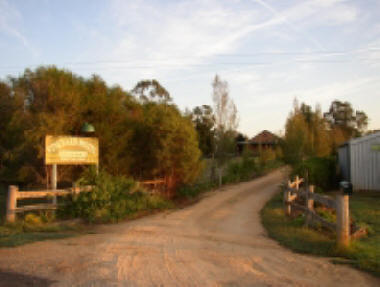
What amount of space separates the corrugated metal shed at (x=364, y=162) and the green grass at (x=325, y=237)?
5.47m

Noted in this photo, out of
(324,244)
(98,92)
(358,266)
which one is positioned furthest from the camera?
(98,92)

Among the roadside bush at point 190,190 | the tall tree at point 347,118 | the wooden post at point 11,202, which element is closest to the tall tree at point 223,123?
the roadside bush at point 190,190

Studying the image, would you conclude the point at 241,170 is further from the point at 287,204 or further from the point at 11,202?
the point at 11,202

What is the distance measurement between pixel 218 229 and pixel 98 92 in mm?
7639

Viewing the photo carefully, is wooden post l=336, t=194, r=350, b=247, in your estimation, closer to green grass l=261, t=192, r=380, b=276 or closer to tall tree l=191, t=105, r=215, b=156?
green grass l=261, t=192, r=380, b=276

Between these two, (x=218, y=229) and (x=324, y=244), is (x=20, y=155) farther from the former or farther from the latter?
(x=324, y=244)

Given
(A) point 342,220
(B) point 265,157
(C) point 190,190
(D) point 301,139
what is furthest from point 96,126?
(B) point 265,157

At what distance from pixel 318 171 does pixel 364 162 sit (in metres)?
2.95

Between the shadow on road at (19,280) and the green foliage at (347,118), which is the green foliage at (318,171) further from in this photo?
the green foliage at (347,118)

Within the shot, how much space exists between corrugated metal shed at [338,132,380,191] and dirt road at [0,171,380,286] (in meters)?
12.5

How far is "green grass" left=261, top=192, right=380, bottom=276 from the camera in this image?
6495 millimetres

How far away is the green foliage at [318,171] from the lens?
17984 mm

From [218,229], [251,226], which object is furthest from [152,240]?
[251,226]

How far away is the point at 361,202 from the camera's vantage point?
15938mm
